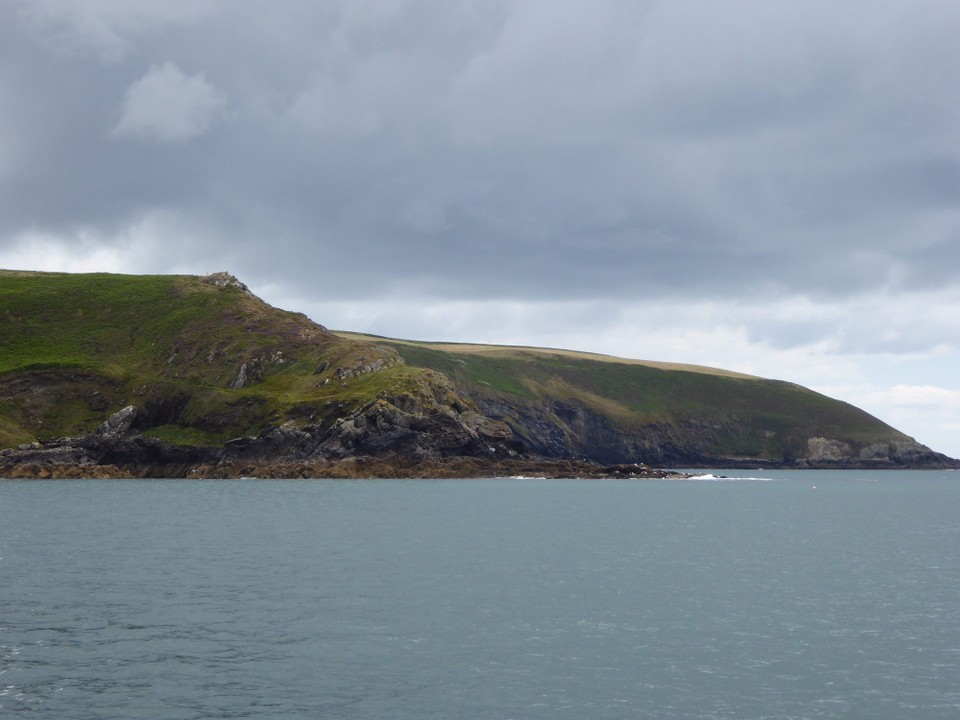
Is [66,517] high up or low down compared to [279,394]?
down

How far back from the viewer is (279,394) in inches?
7717

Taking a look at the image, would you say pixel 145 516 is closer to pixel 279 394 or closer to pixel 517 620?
pixel 517 620

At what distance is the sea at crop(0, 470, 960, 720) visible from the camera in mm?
30297

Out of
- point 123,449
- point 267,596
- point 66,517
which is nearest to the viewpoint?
point 267,596

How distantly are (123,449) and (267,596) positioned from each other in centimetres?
14689

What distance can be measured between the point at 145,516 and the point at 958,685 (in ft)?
252

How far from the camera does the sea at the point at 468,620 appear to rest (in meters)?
30.3

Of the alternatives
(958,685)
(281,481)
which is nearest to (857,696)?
(958,685)

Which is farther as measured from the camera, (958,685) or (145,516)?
(145,516)

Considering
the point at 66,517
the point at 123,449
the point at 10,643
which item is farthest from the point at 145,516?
the point at 123,449

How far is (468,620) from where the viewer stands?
42312 millimetres

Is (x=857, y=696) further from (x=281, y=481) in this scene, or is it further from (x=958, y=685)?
(x=281, y=481)

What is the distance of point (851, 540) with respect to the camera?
8294 centimetres

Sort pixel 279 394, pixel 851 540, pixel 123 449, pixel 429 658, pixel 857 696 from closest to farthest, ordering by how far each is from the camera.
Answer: pixel 857 696 → pixel 429 658 → pixel 851 540 → pixel 123 449 → pixel 279 394
